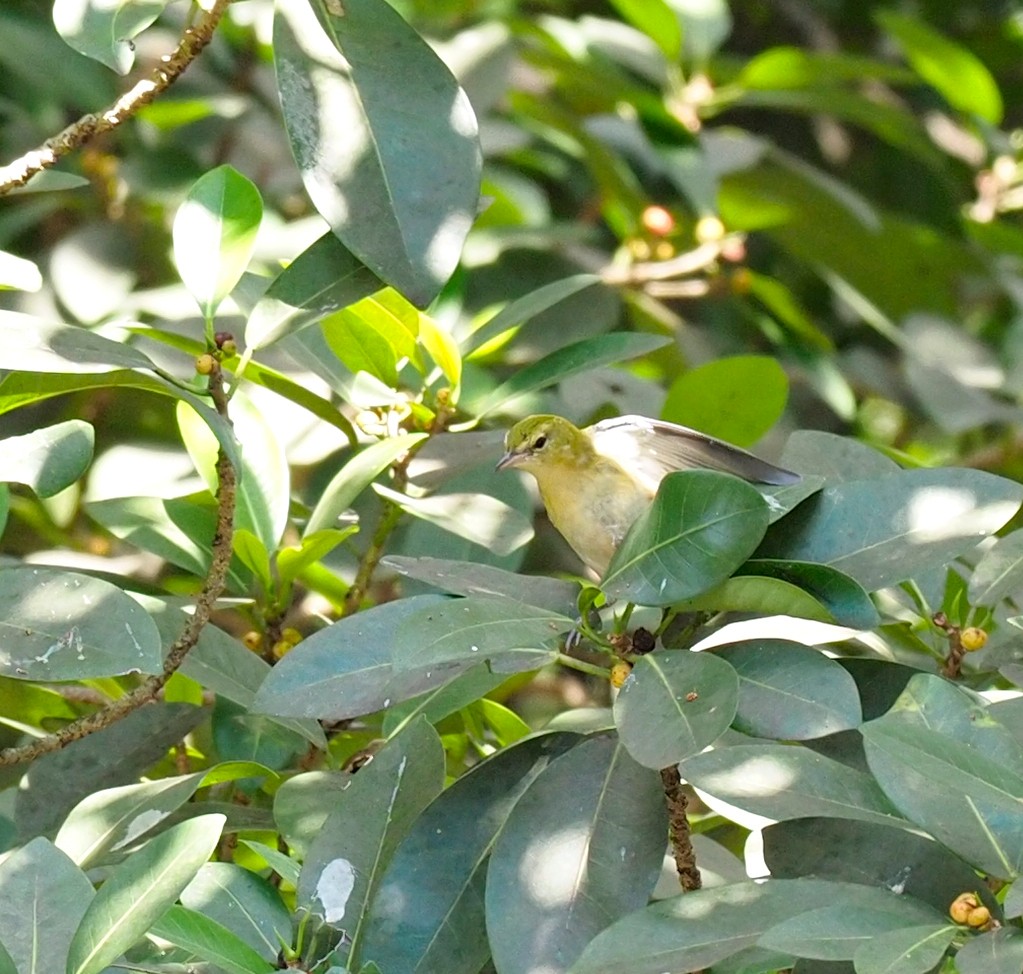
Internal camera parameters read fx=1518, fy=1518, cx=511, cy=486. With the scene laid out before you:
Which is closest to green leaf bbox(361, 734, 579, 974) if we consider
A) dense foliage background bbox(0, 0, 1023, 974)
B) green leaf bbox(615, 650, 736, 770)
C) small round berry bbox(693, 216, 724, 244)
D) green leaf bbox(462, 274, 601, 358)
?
dense foliage background bbox(0, 0, 1023, 974)

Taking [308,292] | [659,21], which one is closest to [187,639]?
[308,292]

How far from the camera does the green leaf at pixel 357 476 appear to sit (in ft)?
6.31

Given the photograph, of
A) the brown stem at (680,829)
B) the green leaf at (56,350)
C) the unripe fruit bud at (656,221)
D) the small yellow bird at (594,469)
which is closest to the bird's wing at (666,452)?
the small yellow bird at (594,469)

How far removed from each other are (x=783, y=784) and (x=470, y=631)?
324 mm

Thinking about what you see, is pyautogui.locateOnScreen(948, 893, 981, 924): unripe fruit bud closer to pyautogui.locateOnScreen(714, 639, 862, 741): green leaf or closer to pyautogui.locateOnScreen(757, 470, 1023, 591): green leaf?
pyautogui.locateOnScreen(714, 639, 862, 741): green leaf

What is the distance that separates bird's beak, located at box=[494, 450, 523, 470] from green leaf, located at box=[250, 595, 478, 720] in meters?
0.88

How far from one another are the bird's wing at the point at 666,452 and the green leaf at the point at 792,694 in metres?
0.45

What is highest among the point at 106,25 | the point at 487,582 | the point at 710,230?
the point at 106,25

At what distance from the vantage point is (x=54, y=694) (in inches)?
82.3

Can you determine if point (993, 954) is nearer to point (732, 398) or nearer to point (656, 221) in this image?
point (732, 398)

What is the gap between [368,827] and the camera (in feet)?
5.13

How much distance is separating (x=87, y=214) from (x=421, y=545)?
205 cm

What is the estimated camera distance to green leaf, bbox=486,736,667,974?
4.67ft

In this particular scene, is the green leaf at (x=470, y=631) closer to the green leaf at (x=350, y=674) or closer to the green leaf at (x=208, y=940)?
the green leaf at (x=350, y=674)
